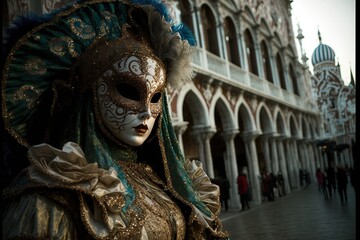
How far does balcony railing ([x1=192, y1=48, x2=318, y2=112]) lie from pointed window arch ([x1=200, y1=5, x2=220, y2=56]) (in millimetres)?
688

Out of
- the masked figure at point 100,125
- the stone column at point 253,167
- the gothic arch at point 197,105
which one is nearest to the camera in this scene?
the masked figure at point 100,125

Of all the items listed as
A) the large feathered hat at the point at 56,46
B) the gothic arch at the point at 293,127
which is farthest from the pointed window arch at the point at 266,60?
the large feathered hat at the point at 56,46

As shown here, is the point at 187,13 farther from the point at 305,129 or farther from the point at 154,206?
the point at 305,129

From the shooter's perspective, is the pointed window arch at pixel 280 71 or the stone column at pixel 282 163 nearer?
the stone column at pixel 282 163

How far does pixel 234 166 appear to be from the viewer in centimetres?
1191

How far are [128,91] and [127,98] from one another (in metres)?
0.04

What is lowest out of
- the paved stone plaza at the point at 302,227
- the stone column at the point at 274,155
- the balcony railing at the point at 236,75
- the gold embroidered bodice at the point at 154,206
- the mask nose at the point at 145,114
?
the paved stone plaza at the point at 302,227

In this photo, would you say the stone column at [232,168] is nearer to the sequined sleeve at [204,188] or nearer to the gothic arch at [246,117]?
the gothic arch at [246,117]

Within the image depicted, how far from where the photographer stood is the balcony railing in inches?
413

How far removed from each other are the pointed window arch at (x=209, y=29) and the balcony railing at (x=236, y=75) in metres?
0.69

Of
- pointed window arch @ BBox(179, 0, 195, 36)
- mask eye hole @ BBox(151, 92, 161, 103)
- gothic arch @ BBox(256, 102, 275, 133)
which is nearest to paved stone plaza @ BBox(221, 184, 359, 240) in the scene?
mask eye hole @ BBox(151, 92, 161, 103)

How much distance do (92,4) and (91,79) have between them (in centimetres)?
41

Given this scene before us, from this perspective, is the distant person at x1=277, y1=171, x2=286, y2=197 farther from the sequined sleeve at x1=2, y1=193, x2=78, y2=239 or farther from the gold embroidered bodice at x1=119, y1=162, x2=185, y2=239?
the sequined sleeve at x1=2, y1=193, x2=78, y2=239

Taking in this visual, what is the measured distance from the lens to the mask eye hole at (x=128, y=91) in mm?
1622
